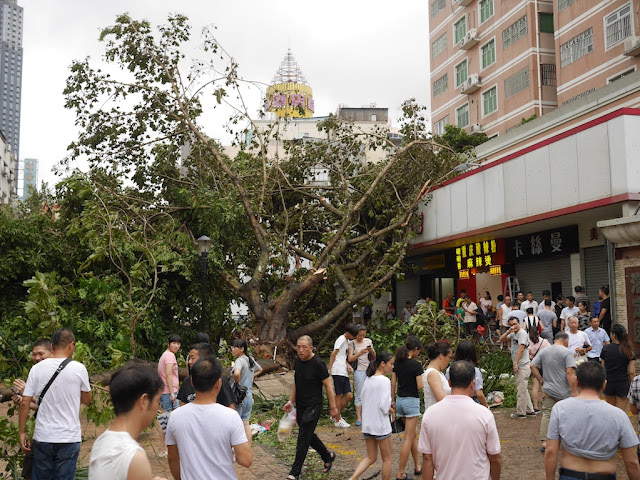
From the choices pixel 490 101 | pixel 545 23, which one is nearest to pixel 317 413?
pixel 545 23

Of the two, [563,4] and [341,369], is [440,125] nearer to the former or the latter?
[563,4]

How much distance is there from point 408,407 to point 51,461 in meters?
3.76

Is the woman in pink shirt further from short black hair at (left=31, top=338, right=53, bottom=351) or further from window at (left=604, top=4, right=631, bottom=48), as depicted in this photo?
window at (left=604, top=4, right=631, bottom=48)

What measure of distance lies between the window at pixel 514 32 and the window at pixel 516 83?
176 cm

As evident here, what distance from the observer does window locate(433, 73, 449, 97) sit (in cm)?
4022

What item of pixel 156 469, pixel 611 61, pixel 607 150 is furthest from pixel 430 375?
pixel 611 61

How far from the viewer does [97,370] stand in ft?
41.2

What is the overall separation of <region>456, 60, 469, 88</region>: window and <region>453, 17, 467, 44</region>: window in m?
1.58

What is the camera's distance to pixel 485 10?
35.8 m

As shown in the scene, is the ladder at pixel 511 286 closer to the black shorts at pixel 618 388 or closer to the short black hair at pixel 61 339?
the black shorts at pixel 618 388

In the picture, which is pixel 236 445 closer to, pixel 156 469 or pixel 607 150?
pixel 156 469

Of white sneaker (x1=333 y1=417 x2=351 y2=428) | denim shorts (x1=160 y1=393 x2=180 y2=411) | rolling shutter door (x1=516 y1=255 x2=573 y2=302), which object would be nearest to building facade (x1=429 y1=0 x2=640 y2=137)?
rolling shutter door (x1=516 y1=255 x2=573 y2=302)

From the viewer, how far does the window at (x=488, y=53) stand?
115ft

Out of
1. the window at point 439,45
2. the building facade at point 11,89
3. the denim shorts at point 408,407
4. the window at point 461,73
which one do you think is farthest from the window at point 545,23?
the building facade at point 11,89
